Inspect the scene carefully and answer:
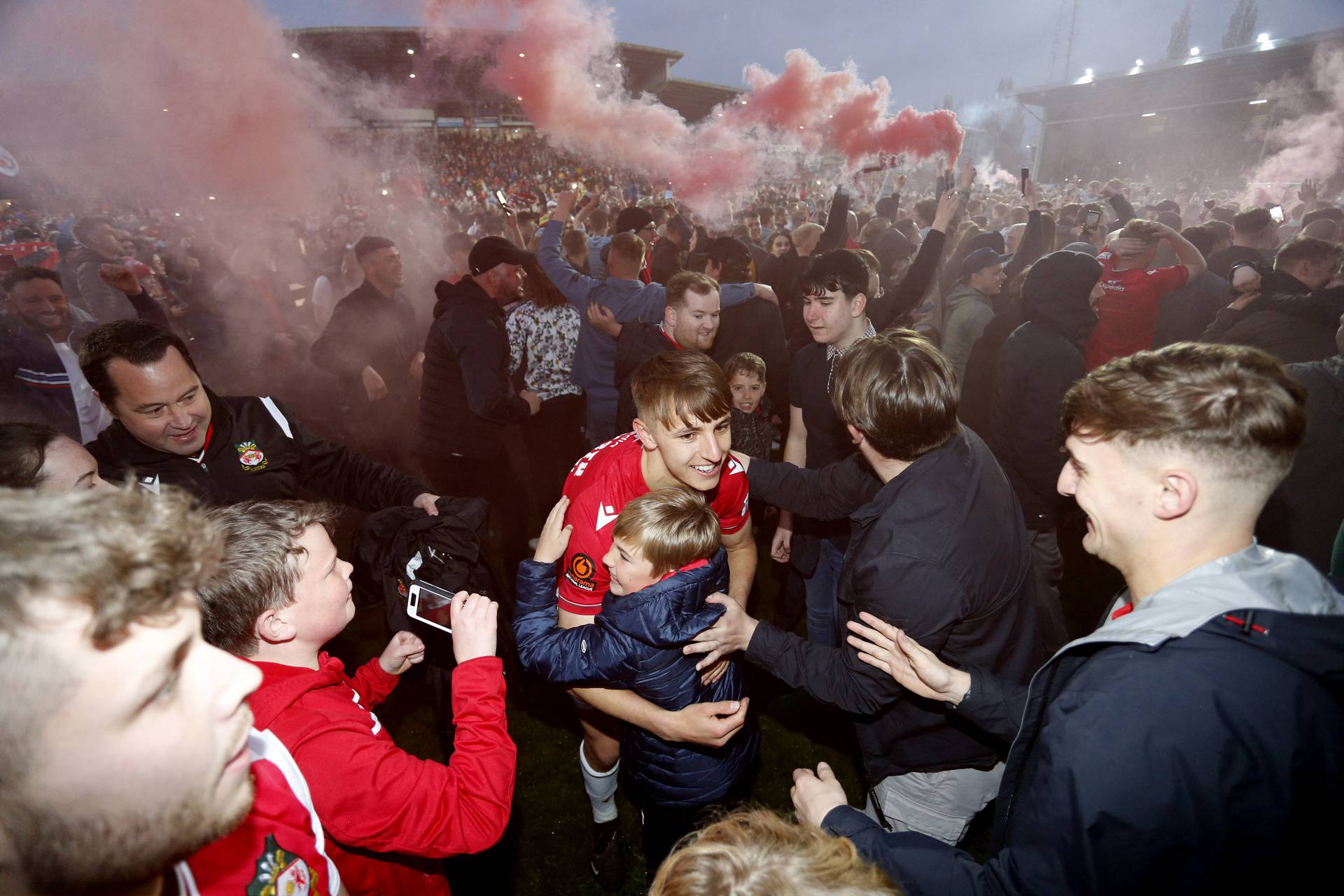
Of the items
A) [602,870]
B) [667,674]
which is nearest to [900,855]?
[667,674]

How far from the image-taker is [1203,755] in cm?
116

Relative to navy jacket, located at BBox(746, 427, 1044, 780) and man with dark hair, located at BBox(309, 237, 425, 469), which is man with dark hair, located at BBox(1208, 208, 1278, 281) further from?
man with dark hair, located at BBox(309, 237, 425, 469)

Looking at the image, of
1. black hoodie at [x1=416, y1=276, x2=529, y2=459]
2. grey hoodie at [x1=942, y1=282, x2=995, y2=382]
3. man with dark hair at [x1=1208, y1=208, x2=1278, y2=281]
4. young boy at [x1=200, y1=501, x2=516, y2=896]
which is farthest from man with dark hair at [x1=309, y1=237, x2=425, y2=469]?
man with dark hair at [x1=1208, y1=208, x2=1278, y2=281]

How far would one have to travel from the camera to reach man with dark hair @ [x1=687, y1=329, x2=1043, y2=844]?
2.05 m

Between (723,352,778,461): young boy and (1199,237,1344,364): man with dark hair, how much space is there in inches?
112

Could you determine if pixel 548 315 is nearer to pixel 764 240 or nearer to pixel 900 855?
pixel 900 855

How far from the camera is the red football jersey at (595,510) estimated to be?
2586mm

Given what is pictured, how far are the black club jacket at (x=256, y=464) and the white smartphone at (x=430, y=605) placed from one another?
1.10 metres

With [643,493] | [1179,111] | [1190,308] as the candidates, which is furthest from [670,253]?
[1179,111]

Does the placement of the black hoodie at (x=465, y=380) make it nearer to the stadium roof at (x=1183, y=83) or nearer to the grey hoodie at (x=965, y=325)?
the grey hoodie at (x=965, y=325)

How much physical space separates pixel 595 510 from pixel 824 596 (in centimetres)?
219

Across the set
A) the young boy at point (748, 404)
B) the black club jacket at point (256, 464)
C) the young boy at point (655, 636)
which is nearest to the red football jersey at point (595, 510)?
the young boy at point (655, 636)

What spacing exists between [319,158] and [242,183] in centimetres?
141

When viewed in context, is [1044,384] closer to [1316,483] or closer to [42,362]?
[1316,483]
